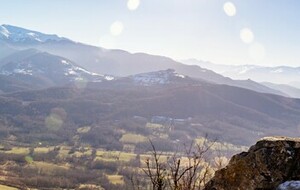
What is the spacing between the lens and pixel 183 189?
35.9 ft

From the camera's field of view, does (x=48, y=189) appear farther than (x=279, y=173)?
Yes

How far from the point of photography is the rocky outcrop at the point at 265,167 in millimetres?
11492

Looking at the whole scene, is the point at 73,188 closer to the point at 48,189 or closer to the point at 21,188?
the point at 48,189

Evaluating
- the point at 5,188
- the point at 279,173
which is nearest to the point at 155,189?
the point at 279,173

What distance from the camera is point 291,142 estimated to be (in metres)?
11.9

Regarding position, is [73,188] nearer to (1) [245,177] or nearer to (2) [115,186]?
(2) [115,186]

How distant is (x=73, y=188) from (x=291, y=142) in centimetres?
16959

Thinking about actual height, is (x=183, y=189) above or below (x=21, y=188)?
above

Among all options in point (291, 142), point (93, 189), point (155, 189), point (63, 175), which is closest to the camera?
point (155, 189)

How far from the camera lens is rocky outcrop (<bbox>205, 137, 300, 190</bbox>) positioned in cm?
1149

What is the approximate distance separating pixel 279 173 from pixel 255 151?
881mm

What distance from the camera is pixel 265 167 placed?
11.7 metres

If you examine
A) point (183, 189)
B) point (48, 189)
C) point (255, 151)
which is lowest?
point (48, 189)

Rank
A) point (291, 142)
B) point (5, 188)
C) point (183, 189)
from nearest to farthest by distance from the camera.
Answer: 1. point (183, 189)
2. point (291, 142)
3. point (5, 188)
